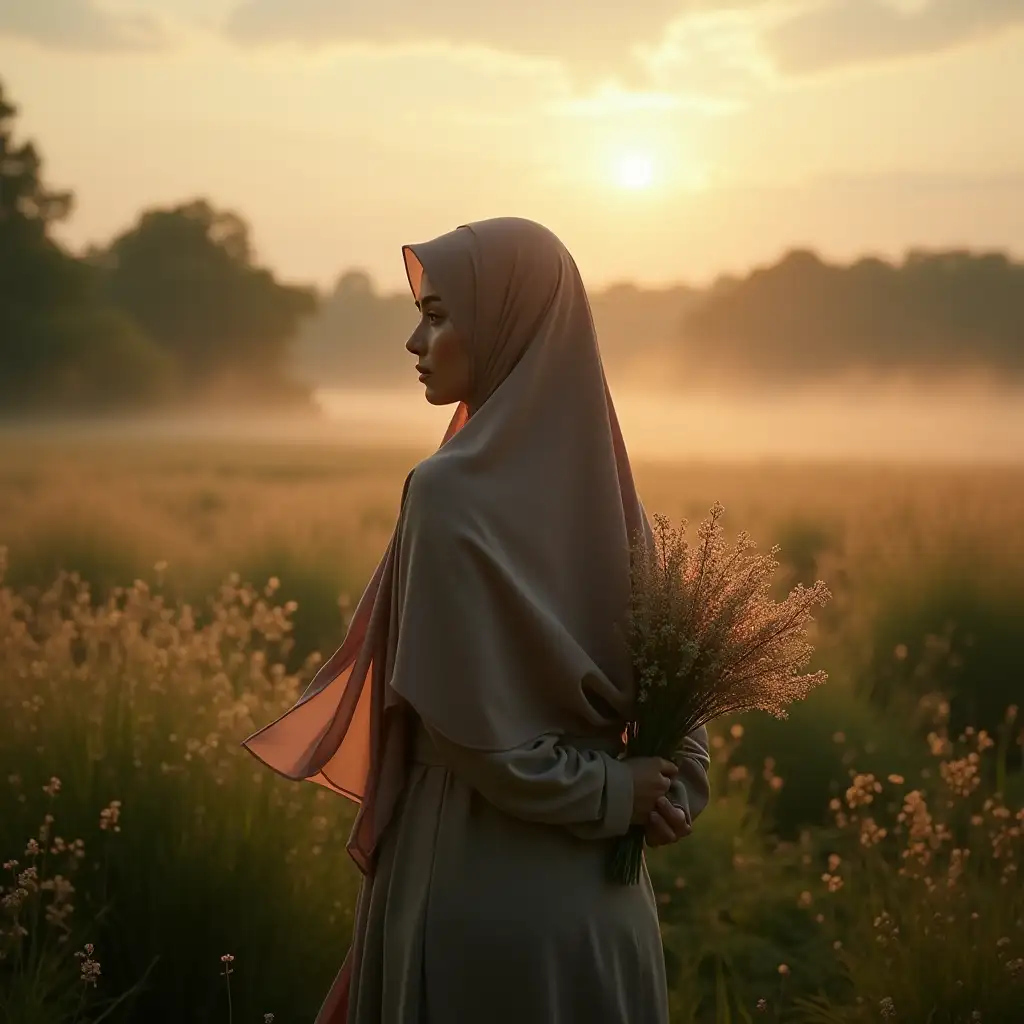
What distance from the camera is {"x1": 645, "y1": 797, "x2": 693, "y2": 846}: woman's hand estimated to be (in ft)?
7.08

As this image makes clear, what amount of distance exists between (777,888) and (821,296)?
4.60 metres

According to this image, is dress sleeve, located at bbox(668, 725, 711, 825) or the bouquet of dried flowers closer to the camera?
the bouquet of dried flowers

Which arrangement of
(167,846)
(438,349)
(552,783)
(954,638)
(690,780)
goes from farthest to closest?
1. (954,638)
2. (167,846)
3. (690,780)
4. (438,349)
5. (552,783)

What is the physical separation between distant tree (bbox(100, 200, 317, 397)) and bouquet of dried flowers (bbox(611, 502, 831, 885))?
594 cm

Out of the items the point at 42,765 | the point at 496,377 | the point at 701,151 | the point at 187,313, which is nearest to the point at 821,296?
the point at 701,151

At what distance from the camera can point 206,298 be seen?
333 inches

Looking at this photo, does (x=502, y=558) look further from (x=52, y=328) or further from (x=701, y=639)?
(x=52, y=328)

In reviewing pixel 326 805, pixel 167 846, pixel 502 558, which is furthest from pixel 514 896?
pixel 326 805

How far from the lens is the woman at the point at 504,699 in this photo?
205 cm

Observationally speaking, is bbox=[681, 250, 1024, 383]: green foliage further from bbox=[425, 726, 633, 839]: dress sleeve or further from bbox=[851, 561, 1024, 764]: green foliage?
bbox=[425, 726, 633, 839]: dress sleeve

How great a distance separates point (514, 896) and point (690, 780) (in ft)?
1.39

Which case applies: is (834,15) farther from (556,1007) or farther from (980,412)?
(556,1007)

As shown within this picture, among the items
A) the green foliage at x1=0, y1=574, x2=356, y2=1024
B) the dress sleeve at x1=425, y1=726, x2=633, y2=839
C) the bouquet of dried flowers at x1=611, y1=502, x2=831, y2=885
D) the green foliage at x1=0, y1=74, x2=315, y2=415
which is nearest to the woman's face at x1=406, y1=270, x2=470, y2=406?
the bouquet of dried flowers at x1=611, y1=502, x2=831, y2=885

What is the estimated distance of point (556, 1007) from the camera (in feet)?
6.89
